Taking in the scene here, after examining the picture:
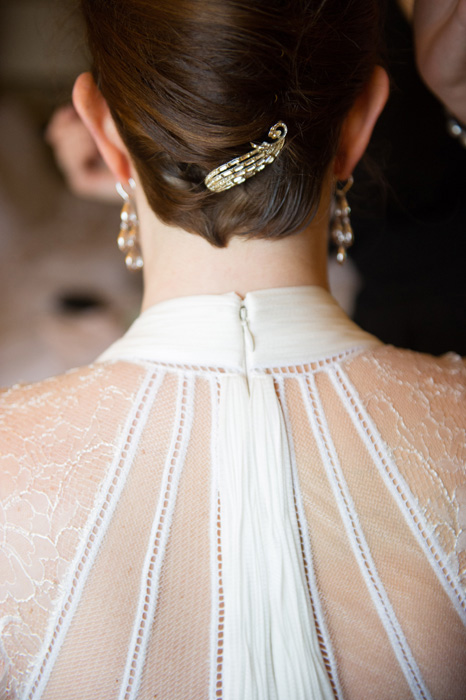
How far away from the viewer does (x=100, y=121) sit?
3.03 ft

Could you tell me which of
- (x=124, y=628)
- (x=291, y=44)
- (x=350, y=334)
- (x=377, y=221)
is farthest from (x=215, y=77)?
(x=377, y=221)

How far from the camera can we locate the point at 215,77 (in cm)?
68

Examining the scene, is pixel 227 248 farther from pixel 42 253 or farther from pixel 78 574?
pixel 42 253

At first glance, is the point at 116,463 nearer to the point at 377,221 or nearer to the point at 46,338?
the point at 377,221

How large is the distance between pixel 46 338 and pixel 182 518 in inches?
65.3

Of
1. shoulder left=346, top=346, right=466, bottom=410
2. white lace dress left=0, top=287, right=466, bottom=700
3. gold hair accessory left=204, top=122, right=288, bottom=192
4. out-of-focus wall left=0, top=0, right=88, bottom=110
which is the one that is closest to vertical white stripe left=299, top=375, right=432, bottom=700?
white lace dress left=0, top=287, right=466, bottom=700

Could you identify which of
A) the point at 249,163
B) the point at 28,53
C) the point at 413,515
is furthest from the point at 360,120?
the point at 28,53

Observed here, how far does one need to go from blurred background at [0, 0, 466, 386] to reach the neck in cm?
111

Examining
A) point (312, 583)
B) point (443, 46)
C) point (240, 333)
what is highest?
point (443, 46)

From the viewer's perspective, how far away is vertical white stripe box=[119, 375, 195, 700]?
2.30ft

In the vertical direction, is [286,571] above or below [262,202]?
below

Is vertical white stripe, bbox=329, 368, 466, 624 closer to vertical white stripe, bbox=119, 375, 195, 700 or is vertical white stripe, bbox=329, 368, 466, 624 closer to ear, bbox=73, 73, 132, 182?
vertical white stripe, bbox=119, 375, 195, 700

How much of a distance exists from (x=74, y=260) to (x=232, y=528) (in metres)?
1.77

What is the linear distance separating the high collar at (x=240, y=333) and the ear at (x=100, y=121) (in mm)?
280
